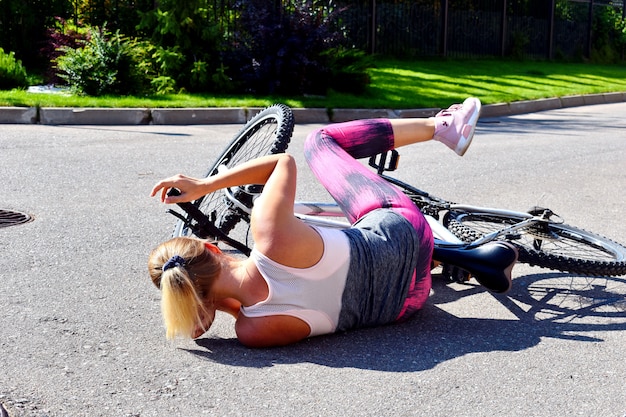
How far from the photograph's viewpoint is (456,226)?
16.2ft

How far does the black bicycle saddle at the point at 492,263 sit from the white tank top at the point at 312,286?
71cm

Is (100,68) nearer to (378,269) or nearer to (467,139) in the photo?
(467,139)

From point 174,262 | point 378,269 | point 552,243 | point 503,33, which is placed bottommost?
point 552,243

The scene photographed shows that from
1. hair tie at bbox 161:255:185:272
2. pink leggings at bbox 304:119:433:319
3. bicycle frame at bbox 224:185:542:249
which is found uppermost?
pink leggings at bbox 304:119:433:319

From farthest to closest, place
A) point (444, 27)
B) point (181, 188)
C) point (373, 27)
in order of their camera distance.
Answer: point (444, 27) → point (373, 27) → point (181, 188)

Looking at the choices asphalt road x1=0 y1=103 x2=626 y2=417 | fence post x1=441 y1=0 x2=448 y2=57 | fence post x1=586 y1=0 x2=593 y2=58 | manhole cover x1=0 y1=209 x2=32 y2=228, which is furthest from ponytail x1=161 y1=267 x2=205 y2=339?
fence post x1=586 y1=0 x2=593 y2=58

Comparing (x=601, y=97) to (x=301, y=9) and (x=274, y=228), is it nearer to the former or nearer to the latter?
(x=301, y=9)

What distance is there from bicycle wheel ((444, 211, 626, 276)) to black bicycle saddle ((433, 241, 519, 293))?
1.00 feet

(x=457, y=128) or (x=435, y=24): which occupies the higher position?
(x=435, y=24)

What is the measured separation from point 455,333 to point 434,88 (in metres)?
12.3

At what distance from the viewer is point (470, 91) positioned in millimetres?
16047

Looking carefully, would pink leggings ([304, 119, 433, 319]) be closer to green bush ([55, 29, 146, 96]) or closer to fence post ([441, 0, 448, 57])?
green bush ([55, 29, 146, 96])

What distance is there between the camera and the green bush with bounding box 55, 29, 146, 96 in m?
12.5

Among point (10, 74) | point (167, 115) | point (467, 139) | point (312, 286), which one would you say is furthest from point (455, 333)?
point (10, 74)
